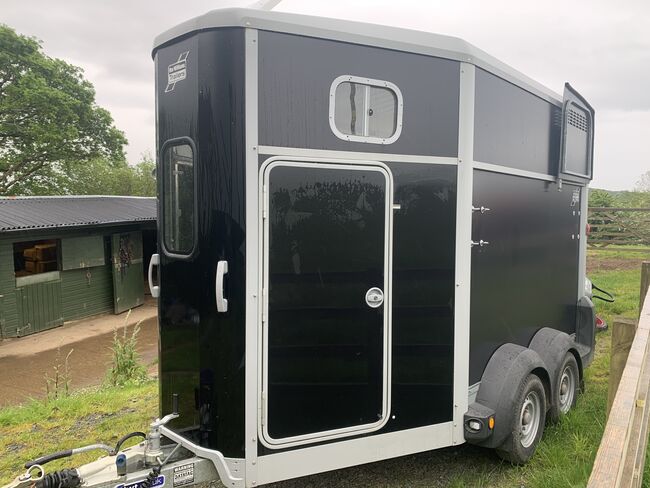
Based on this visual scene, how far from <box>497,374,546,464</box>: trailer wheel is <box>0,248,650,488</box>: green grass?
0.35ft

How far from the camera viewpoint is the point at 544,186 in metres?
4.14

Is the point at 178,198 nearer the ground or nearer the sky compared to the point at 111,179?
nearer the ground

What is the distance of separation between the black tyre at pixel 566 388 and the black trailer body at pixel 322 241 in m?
0.85

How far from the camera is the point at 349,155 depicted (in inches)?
106

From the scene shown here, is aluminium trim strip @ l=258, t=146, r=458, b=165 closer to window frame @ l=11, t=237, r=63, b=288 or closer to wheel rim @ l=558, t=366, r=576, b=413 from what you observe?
wheel rim @ l=558, t=366, r=576, b=413

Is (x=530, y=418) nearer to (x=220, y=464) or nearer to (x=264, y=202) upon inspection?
(x=220, y=464)

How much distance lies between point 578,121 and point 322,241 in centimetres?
319

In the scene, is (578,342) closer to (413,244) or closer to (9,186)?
(413,244)

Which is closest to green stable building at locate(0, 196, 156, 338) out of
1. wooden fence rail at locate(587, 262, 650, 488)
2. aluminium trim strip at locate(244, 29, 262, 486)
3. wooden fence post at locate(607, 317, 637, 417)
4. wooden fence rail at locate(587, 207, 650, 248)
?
aluminium trim strip at locate(244, 29, 262, 486)

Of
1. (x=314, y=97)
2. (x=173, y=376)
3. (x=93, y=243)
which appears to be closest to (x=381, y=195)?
(x=314, y=97)

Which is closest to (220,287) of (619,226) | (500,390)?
(500,390)

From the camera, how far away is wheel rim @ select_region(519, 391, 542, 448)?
345 centimetres

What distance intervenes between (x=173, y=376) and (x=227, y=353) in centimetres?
54

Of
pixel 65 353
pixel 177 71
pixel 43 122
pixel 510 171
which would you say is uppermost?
pixel 43 122
